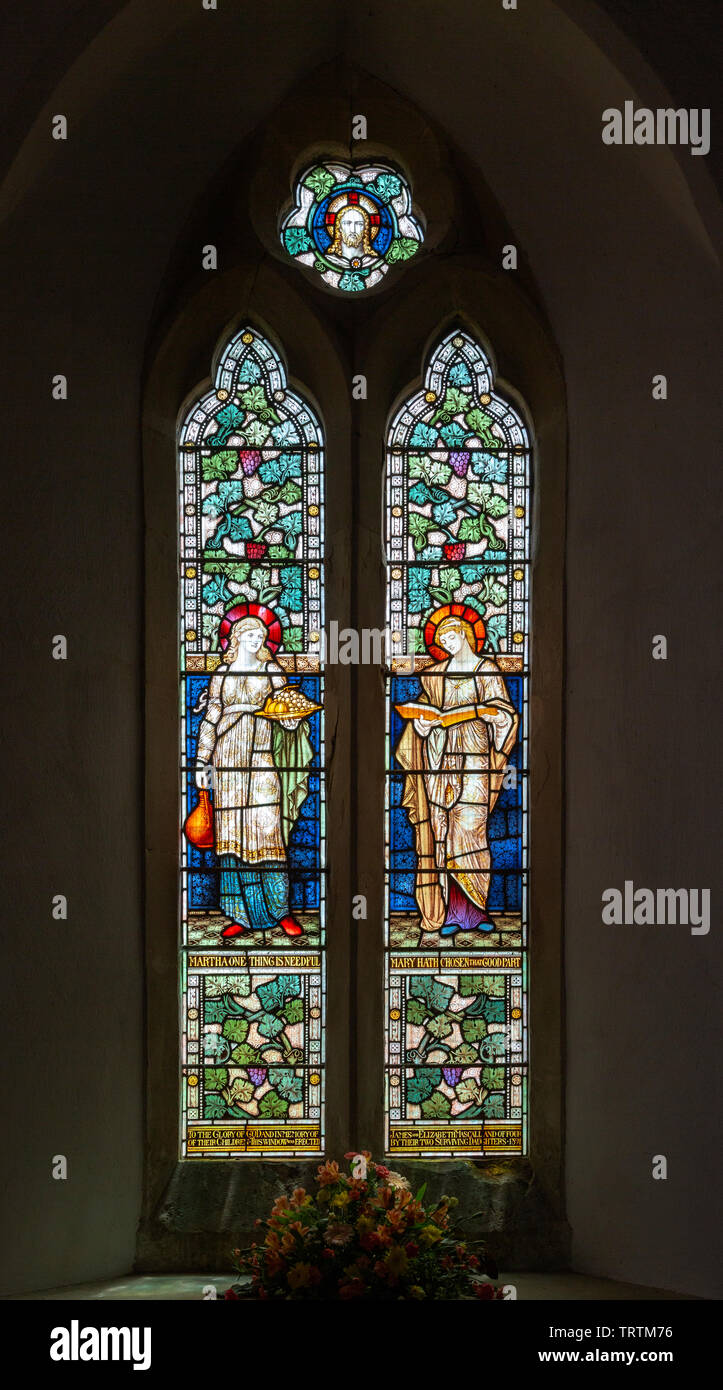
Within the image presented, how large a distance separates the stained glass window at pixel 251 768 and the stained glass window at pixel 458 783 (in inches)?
10.1

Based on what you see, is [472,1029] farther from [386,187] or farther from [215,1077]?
[386,187]

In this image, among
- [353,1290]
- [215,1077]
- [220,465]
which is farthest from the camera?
[220,465]

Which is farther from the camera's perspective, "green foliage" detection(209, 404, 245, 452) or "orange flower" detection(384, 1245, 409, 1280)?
"green foliage" detection(209, 404, 245, 452)

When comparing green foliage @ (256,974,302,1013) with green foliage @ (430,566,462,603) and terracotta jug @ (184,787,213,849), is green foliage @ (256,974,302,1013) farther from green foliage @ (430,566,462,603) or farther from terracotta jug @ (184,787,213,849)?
green foliage @ (430,566,462,603)

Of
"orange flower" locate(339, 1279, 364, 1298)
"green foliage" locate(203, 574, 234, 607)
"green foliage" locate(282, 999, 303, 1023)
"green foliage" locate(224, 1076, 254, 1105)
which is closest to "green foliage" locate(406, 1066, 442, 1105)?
"green foliage" locate(282, 999, 303, 1023)

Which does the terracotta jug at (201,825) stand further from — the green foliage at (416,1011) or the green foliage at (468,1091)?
the green foliage at (468,1091)

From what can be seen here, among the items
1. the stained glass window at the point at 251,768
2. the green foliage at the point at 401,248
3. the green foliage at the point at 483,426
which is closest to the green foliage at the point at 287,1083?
the stained glass window at the point at 251,768

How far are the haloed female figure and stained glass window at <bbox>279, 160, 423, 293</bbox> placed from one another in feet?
4.16

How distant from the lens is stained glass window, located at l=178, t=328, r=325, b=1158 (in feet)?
14.7

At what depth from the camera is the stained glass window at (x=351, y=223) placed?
4645mm

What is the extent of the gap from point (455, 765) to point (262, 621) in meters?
0.78

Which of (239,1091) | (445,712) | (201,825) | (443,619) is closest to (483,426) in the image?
(443,619)

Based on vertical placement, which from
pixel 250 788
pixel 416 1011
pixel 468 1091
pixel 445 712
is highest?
pixel 445 712

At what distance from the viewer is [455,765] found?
4.56m
